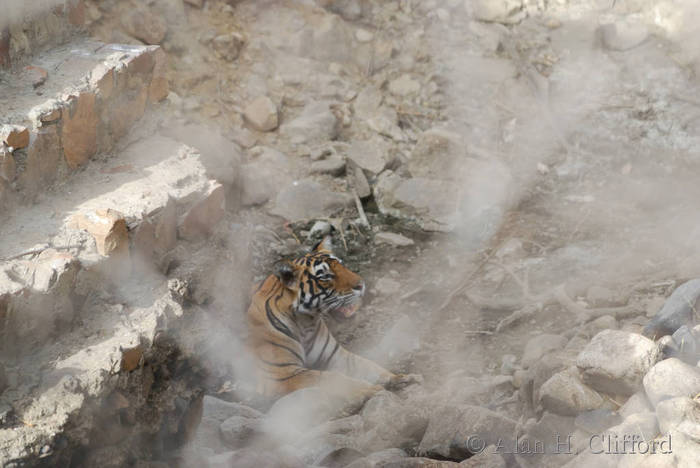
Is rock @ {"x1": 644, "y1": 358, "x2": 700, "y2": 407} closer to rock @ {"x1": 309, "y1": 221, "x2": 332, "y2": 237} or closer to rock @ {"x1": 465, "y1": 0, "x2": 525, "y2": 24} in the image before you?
rock @ {"x1": 309, "y1": 221, "x2": 332, "y2": 237}

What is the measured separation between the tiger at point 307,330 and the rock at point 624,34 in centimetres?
273

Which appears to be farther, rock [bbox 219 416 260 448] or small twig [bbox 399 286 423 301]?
small twig [bbox 399 286 423 301]

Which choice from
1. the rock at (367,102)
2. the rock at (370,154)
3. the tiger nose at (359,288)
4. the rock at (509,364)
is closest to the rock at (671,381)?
the rock at (509,364)

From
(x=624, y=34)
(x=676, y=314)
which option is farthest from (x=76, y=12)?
(x=624, y=34)

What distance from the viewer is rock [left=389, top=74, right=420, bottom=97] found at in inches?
216

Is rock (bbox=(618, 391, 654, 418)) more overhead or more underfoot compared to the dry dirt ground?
more overhead

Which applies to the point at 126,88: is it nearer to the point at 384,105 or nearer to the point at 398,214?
the point at 398,214

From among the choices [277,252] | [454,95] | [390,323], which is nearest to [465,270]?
[390,323]

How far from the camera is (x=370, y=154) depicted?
5176mm

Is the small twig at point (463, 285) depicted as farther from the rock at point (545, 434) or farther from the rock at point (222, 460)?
the rock at point (222, 460)

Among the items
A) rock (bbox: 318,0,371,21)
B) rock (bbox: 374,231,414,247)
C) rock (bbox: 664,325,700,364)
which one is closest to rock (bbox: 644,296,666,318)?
rock (bbox: 664,325,700,364)

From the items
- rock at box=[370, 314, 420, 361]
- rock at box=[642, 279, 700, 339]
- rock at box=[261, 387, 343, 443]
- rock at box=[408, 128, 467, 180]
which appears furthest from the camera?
rock at box=[408, 128, 467, 180]

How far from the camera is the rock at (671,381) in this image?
2191 mm

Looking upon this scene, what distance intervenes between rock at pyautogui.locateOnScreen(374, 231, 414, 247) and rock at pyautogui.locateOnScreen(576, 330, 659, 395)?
2300 millimetres
